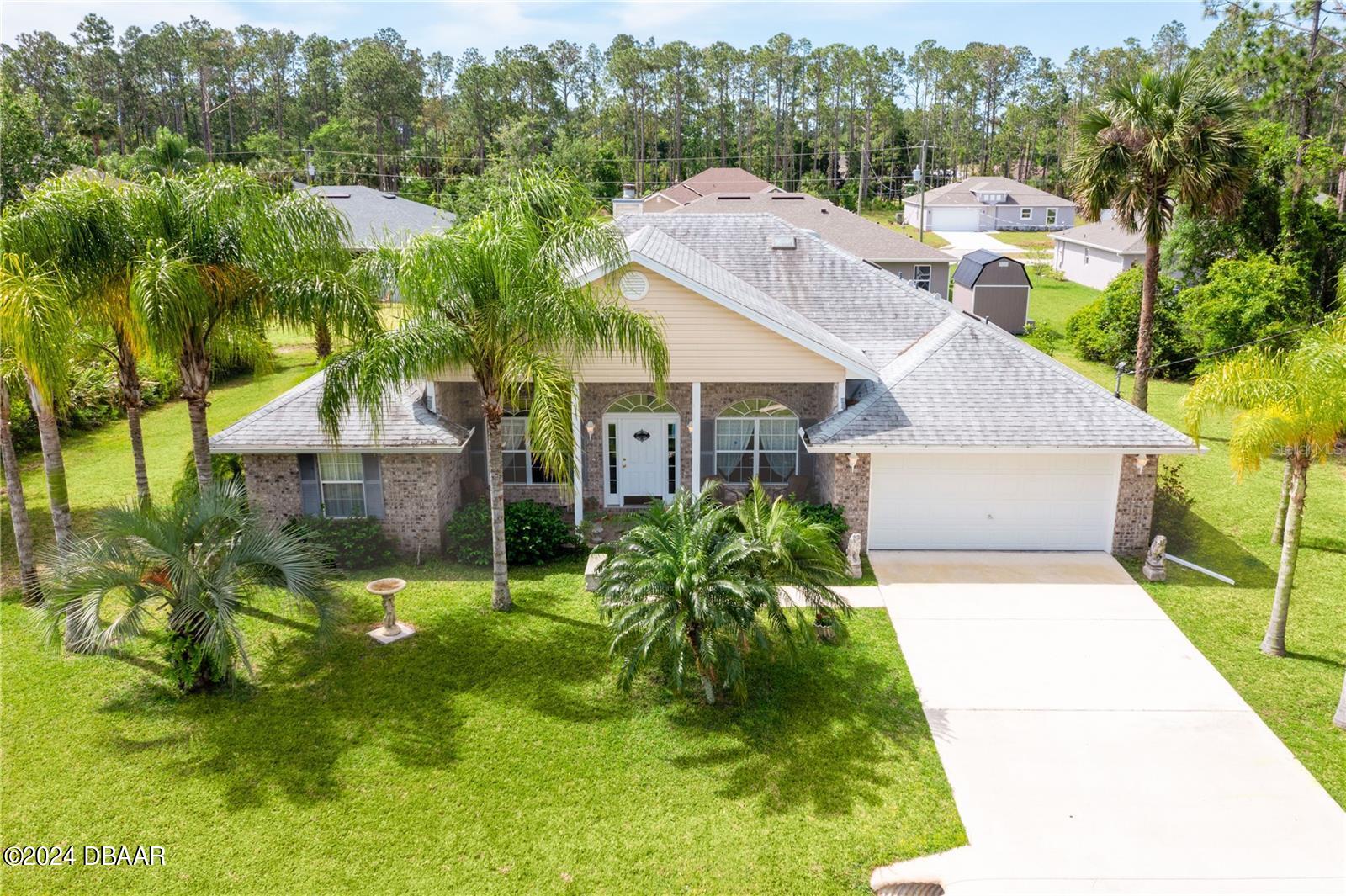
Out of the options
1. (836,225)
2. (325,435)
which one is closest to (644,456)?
(325,435)

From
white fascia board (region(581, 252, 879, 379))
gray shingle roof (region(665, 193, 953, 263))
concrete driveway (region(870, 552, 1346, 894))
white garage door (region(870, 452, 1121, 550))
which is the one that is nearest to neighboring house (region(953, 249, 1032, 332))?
gray shingle roof (region(665, 193, 953, 263))

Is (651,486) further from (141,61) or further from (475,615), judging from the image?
(141,61)

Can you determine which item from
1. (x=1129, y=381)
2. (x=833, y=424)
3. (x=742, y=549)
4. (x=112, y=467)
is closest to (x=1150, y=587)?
(x=833, y=424)

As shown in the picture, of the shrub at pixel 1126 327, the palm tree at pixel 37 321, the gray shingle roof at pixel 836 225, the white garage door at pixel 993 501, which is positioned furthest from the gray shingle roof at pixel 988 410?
the gray shingle roof at pixel 836 225

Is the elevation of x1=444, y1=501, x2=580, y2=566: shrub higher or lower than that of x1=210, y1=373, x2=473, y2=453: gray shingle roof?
lower

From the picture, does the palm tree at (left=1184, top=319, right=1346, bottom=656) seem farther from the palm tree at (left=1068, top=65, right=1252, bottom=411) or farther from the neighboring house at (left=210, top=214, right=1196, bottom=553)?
the palm tree at (left=1068, top=65, right=1252, bottom=411)

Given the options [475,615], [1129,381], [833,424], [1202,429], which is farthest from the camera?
[1129,381]

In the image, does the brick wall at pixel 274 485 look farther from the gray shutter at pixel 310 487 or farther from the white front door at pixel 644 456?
the white front door at pixel 644 456
